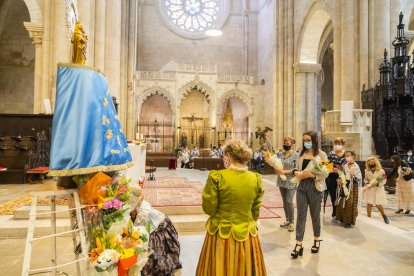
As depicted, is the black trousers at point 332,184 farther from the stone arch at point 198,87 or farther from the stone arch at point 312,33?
the stone arch at point 198,87

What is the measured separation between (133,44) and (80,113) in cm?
1958

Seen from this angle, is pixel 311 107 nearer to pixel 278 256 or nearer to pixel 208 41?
pixel 208 41

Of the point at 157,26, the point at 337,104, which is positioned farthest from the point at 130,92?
the point at 337,104

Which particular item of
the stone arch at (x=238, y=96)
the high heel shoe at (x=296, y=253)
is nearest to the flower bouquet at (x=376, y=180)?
the high heel shoe at (x=296, y=253)

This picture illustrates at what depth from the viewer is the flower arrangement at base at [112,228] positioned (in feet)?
7.28

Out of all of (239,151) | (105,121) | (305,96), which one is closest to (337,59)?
(305,96)

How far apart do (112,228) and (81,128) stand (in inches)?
30.0

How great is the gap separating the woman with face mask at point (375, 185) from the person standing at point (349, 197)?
536 mm

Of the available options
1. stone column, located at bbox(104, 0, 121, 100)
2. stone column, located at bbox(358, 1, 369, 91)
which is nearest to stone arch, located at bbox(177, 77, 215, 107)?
stone column, located at bbox(104, 0, 121, 100)

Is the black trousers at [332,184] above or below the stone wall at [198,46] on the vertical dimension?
below

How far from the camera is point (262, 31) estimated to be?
2631cm

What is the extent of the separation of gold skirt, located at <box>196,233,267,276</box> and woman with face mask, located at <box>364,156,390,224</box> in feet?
14.8

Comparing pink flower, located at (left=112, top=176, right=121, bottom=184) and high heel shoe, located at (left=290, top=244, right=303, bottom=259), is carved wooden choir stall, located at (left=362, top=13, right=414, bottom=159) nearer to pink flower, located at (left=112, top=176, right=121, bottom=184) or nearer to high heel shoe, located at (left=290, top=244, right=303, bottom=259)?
high heel shoe, located at (left=290, top=244, right=303, bottom=259)

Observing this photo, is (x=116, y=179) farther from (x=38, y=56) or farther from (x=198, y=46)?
(x=198, y=46)
